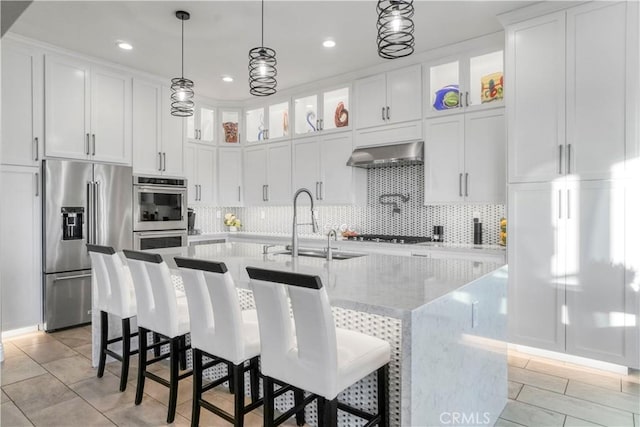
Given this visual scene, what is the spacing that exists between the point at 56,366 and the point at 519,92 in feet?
14.8

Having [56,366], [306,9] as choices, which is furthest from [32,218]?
[306,9]

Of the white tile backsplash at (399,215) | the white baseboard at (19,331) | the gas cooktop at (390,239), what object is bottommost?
the white baseboard at (19,331)

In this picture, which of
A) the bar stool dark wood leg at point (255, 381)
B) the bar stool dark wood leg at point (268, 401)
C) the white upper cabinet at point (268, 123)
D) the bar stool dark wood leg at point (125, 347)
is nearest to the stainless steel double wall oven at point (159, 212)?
the white upper cabinet at point (268, 123)

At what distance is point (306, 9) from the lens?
3201mm

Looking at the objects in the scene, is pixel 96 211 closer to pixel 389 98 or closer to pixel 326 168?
pixel 326 168

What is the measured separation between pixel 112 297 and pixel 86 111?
2.60 m

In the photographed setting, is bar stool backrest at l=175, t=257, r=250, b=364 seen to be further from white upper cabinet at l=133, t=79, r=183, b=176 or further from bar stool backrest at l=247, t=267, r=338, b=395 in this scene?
white upper cabinet at l=133, t=79, r=183, b=176

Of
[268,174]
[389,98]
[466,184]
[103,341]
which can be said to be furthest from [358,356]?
[268,174]

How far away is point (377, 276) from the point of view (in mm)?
2018

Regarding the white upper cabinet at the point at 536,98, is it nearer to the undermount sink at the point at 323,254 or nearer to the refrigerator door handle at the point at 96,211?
the undermount sink at the point at 323,254

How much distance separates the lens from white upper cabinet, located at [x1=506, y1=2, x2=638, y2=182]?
9.39 ft

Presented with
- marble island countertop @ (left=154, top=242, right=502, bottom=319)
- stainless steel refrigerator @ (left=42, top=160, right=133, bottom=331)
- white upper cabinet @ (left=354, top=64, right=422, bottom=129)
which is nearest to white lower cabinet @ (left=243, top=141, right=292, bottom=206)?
white upper cabinet @ (left=354, top=64, right=422, bottom=129)

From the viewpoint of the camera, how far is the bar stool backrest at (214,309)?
5.94 feet

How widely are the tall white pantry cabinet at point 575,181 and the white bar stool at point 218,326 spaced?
2474mm
